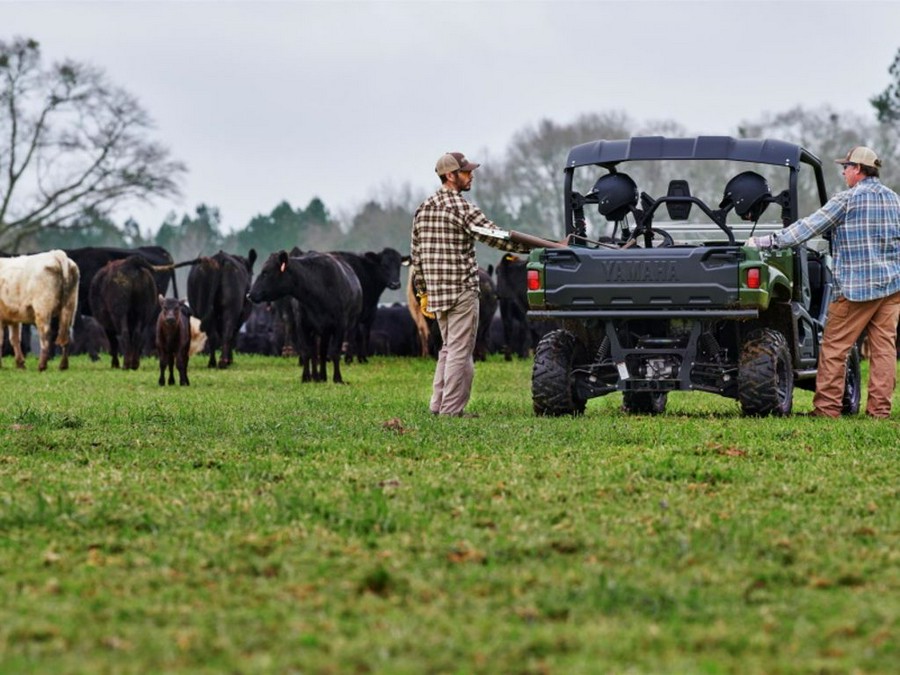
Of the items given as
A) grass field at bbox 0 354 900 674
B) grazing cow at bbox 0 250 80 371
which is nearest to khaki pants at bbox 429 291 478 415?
grass field at bbox 0 354 900 674

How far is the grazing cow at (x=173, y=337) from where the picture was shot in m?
20.4

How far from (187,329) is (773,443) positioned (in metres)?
11.6

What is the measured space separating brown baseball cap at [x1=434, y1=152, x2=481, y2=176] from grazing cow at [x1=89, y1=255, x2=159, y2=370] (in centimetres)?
1398

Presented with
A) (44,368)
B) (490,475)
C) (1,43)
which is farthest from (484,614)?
(1,43)

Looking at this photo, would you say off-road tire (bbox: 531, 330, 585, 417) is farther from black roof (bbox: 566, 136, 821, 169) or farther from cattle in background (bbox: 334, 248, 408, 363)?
cattle in background (bbox: 334, 248, 408, 363)

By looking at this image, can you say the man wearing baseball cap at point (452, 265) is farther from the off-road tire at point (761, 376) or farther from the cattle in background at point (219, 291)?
the cattle in background at point (219, 291)

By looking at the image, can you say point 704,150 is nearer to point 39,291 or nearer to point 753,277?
point 753,277

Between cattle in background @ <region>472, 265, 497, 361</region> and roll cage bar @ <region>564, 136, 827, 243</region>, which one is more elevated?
roll cage bar @ <region>564, 136, 827, 243</region>

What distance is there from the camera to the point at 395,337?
36969 mm

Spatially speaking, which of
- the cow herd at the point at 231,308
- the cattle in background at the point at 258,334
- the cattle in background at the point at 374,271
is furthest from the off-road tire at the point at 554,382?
the cattle in background at the point at 258,334

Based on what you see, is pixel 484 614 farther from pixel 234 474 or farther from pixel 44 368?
pixel 44 368

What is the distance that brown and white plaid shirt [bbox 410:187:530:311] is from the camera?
13.6 meters

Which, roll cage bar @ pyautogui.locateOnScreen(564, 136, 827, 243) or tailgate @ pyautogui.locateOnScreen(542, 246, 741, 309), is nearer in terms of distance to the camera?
tailgate @ pyautogui.locateOnScreen(542, 246, 741, 309)

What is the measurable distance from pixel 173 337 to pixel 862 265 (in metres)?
9.93
